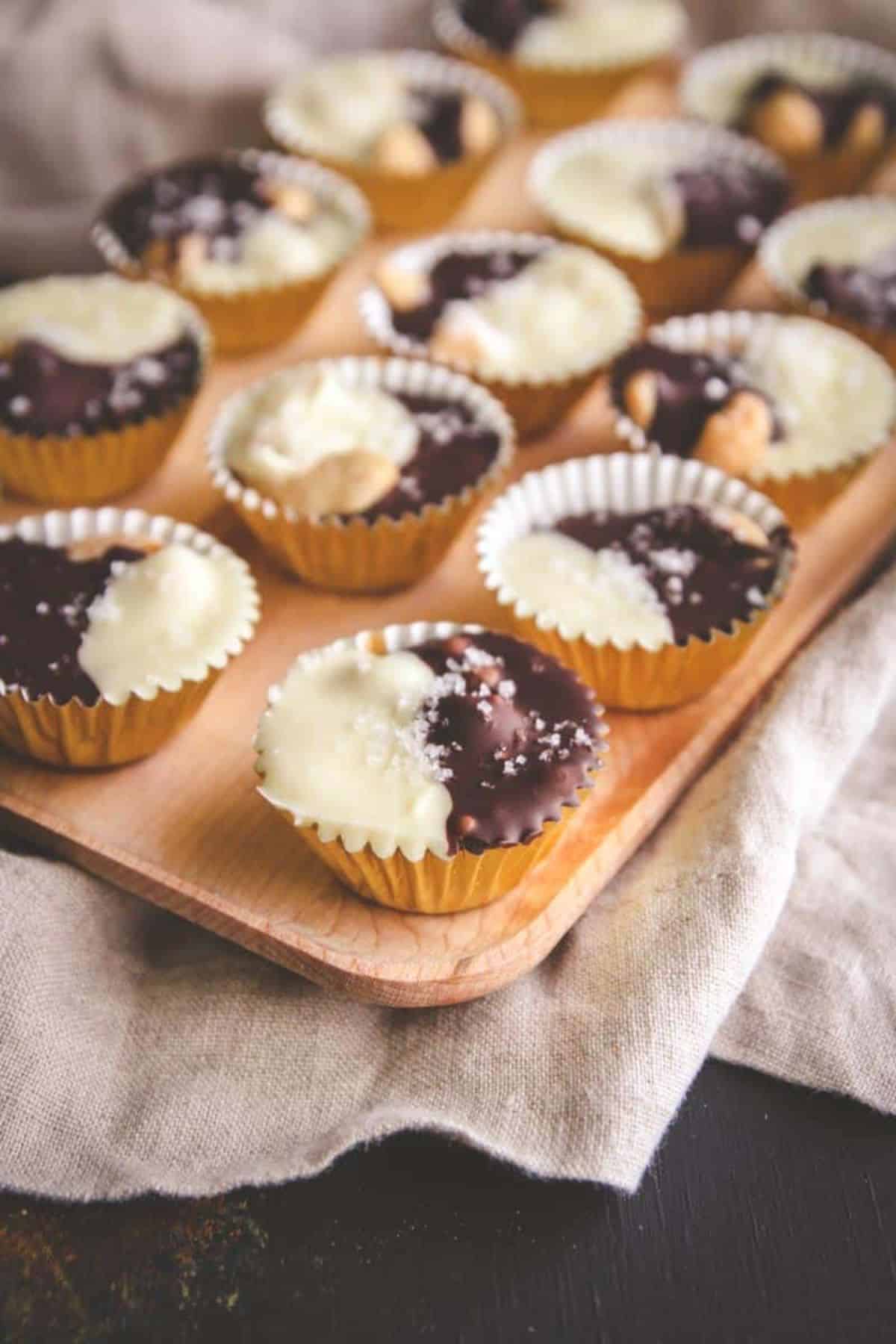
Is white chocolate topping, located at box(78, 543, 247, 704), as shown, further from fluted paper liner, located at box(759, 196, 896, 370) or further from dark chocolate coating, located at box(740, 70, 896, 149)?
dark chocolate coating, located at box(740, 70, 896, 149)

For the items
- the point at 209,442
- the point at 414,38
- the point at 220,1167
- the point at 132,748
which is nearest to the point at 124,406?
the point at 209,442

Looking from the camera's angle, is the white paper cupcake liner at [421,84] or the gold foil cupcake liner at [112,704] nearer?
the gold foil cupcake liner at [112,704]

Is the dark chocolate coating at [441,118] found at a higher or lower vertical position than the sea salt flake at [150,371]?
higher

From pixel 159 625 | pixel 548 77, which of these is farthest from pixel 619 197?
pixel 159 625

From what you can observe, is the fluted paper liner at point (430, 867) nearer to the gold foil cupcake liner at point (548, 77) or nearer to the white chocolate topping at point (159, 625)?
the white chocolate topping at point (159, 625)

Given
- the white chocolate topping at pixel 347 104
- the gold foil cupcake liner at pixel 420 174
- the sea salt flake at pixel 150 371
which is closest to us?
the sea salt flake at pixel 150 371

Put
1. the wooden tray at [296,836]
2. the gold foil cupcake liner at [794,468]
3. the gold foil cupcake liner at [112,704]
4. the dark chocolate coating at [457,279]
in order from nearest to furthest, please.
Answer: the wooden tray at [296,836] < the gold foil cupcake liner at [112,704] < the gold foil cupcake liner at [794,468] < the dark chocolate coating at [457,279]

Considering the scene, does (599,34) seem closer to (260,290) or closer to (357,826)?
(260,290)

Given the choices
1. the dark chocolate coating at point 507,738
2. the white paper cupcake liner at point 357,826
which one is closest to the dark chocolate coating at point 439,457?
the white paper cupcake liner at point 357,826
